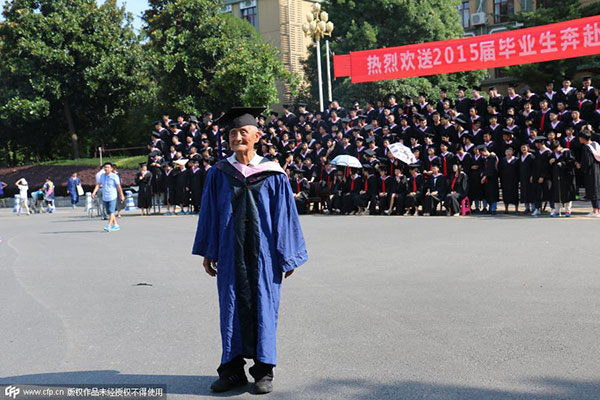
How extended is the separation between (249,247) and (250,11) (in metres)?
44.2

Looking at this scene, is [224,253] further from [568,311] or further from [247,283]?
[568,311]

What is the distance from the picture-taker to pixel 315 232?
1427 cm

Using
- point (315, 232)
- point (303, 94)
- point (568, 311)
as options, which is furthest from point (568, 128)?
point (303, 94)

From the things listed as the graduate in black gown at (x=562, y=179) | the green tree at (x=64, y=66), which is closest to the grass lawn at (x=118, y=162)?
the green tree at (x=64, y=66)

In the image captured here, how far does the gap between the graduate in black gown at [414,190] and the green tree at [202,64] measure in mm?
15045

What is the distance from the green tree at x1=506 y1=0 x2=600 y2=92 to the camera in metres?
32.9

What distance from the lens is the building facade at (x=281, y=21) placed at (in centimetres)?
4562

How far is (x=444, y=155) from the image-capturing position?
57.9 feet

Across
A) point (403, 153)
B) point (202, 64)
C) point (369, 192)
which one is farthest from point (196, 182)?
point (202, 64)

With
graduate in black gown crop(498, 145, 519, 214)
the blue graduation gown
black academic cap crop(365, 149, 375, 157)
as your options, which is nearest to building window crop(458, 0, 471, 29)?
black academic cap crop(365, 149, 375, 157)

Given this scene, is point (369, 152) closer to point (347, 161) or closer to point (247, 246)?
point (347, 161)

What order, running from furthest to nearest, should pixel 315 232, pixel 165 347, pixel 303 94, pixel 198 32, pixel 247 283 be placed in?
pixel 303 94, pixel 198 32, pixel 315 232, pixel 165 347, pixel 247 283

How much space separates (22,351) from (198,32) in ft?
93.2

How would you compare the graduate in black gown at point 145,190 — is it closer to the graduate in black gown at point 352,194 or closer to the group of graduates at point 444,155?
the group of graduates at point 444,155
